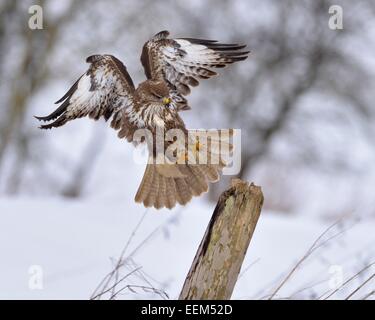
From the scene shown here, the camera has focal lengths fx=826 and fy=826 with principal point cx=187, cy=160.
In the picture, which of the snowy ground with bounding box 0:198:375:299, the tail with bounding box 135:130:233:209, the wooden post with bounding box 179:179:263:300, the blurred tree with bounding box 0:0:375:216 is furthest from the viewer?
the blurred tree with bounding box 0:0:375:216

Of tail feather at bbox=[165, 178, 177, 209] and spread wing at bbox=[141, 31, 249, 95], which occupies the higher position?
spread wing at bbox=[141, 31, 249, 95]

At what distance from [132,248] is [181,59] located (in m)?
2.16

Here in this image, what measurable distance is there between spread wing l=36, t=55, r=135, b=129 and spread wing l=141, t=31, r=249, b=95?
0.30 meters

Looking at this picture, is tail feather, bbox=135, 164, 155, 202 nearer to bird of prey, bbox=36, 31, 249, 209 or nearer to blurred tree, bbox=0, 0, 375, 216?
bird of prey, bbox=36, 31, 249, 209

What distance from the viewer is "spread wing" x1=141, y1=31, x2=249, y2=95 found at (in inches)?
157

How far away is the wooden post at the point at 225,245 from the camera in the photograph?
3.16 meters

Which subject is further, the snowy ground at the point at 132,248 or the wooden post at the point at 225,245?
the snowy ground at the point at 132,248

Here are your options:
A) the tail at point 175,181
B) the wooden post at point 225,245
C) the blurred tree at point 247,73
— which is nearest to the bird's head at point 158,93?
the tail at point 175,181

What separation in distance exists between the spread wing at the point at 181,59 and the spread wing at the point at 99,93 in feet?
1.00

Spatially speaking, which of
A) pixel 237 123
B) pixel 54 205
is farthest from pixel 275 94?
pixel 54 205

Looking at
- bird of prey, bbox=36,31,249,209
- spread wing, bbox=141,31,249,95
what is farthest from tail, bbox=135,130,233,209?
spread wing, bbox=141,31,249,95

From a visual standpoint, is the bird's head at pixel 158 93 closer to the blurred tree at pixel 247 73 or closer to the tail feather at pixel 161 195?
the tail feather at pixel 161 195
